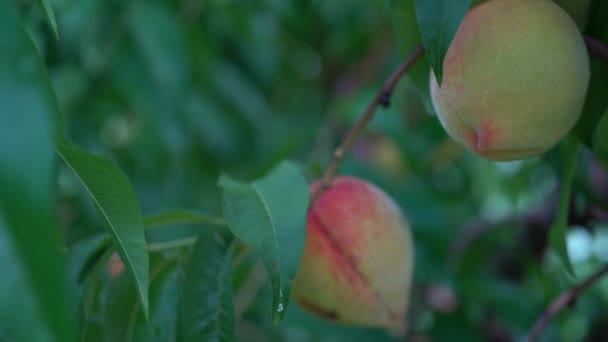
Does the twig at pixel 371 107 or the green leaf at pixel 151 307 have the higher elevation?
the twig at pixel 371 107

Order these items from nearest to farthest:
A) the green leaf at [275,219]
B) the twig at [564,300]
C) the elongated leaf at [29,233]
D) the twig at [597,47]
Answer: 1. the elongated leaf at [29,233]
2. the green leaf at [275,219]
3. the twig at [597,47]
4. the twig at [564,300]

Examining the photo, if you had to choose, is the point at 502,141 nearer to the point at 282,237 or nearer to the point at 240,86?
the point at 282,237

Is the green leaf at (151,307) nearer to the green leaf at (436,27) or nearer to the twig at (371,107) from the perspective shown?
the twig at (371,107)

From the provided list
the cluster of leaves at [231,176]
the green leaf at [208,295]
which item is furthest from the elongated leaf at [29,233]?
the green leaf at [208,295]

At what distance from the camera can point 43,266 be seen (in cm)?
35

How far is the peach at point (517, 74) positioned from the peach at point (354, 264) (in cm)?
17

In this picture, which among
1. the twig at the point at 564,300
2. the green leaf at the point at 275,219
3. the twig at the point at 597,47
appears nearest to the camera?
the green leaf at the point at 275,219

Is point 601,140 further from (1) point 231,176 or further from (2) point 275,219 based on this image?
(1) point 231,176

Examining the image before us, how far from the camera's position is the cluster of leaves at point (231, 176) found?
1.27ft

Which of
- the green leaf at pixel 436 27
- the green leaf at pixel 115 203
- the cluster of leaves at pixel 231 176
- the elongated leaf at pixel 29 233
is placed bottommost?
the cluster of leaves at pixel 231 176

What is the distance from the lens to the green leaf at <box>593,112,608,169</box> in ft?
2.57

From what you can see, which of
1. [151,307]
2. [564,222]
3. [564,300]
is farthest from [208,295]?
[564,300]

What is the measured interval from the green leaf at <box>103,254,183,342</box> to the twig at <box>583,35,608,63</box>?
478 millimetres

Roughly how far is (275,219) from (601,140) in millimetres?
356
